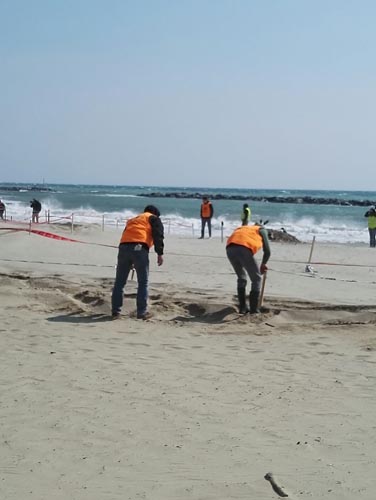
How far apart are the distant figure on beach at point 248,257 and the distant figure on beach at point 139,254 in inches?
39.8

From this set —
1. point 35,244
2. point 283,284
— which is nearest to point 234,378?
point 283,284

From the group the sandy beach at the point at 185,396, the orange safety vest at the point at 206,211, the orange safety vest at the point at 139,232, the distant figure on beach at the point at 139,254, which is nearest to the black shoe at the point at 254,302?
the sandy beach at the point at 185,396

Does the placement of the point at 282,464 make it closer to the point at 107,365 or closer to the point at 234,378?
the point at 234,378

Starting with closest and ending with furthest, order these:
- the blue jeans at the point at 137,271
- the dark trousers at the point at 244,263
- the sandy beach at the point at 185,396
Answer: the sandy beach at the point at 185,396 → the blue jeans at the point at 137,271 → the dark trousers at the point at 244,263

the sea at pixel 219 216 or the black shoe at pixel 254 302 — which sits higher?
the black shoe at pixel 254 302

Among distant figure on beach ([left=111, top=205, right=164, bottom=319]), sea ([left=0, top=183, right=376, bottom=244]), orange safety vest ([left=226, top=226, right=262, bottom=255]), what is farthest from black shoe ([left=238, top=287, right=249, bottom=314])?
sea ([left=0, top=183, right=376, bottom=244])

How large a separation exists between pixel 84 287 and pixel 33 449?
705 cm

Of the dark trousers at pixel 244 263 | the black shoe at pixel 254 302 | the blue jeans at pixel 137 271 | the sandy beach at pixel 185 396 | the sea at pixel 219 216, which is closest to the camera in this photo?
the sandy beach at pixel 185 396

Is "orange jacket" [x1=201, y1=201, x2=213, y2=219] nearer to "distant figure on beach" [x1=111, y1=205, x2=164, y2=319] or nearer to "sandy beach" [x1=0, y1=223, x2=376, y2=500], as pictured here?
"sandy beach" [x1=0, y1=223, x2=376, y2=500]

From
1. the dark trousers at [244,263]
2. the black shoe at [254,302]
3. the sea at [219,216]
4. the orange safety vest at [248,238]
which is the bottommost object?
the sea at [219,216]

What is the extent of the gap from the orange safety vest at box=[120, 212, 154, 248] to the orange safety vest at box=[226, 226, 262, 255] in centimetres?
110

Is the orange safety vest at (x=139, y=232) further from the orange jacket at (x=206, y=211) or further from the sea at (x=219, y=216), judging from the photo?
the orange jacket at (x=206, y=211)

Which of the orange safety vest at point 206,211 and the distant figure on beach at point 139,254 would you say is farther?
the orange safety vest at point 206,211

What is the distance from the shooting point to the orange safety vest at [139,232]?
891cm
